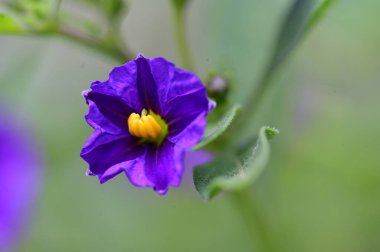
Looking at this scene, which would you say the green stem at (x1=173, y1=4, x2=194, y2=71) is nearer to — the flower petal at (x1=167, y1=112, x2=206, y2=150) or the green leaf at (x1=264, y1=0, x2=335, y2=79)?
the green leaf at (x1=264, y1=0, x2=335, y2=79)

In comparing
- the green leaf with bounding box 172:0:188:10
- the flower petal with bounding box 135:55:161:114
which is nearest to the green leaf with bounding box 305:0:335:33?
the green leaf with bounding box 172:0:188:10

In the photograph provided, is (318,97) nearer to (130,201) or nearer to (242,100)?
(242,100)

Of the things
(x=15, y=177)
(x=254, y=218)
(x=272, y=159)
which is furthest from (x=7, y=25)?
(x=15, y=177)

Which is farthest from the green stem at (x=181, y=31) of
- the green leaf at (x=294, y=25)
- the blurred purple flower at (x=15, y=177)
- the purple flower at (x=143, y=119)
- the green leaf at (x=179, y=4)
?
the blurred purple flower at (x=15, y=177)

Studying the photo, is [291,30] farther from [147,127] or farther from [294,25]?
[147,127]

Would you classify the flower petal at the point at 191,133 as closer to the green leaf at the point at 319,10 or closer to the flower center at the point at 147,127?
the flower center at the point at 147,127

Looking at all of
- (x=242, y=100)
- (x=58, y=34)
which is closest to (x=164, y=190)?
(x=58, y=34)

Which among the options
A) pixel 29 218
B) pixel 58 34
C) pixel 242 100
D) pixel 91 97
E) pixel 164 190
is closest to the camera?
pixel 164 190
